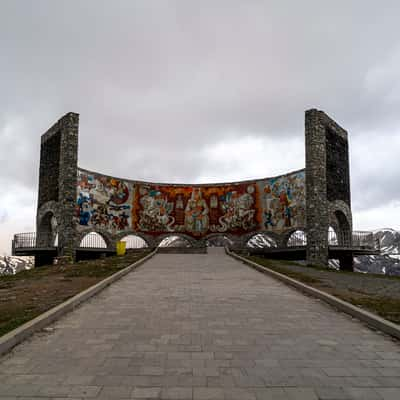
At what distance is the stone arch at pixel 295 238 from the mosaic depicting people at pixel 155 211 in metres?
10.4

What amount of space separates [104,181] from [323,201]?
17209 millimetres

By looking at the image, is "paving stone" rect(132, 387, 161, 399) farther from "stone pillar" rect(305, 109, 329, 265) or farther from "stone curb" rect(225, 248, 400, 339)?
"stone pillar" rect(305, 109, 329, 265)

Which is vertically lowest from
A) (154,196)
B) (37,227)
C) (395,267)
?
(395,267)

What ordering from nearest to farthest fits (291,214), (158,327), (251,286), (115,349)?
(115,349) < (158,327) < (251,286) < (291,214)

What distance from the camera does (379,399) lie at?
144 inches

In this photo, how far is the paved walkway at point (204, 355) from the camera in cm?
385

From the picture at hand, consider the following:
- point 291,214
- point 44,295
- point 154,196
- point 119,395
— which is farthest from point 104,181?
point 119,395

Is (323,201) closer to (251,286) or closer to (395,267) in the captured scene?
(251,286)

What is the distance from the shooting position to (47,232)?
2888cm

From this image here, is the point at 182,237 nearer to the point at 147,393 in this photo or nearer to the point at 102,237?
the point at 102,237

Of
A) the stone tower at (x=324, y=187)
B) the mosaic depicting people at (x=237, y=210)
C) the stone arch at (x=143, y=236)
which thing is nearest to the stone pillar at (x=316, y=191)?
the stone tower at (x=324, y=187)

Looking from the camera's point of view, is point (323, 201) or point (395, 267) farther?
point (395, 267)

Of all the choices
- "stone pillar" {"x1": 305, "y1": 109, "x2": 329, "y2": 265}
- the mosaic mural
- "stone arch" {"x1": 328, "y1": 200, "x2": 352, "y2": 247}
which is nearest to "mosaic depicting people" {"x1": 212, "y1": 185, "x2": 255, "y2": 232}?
the mosaic mural

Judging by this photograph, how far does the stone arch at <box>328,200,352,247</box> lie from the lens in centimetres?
2677
